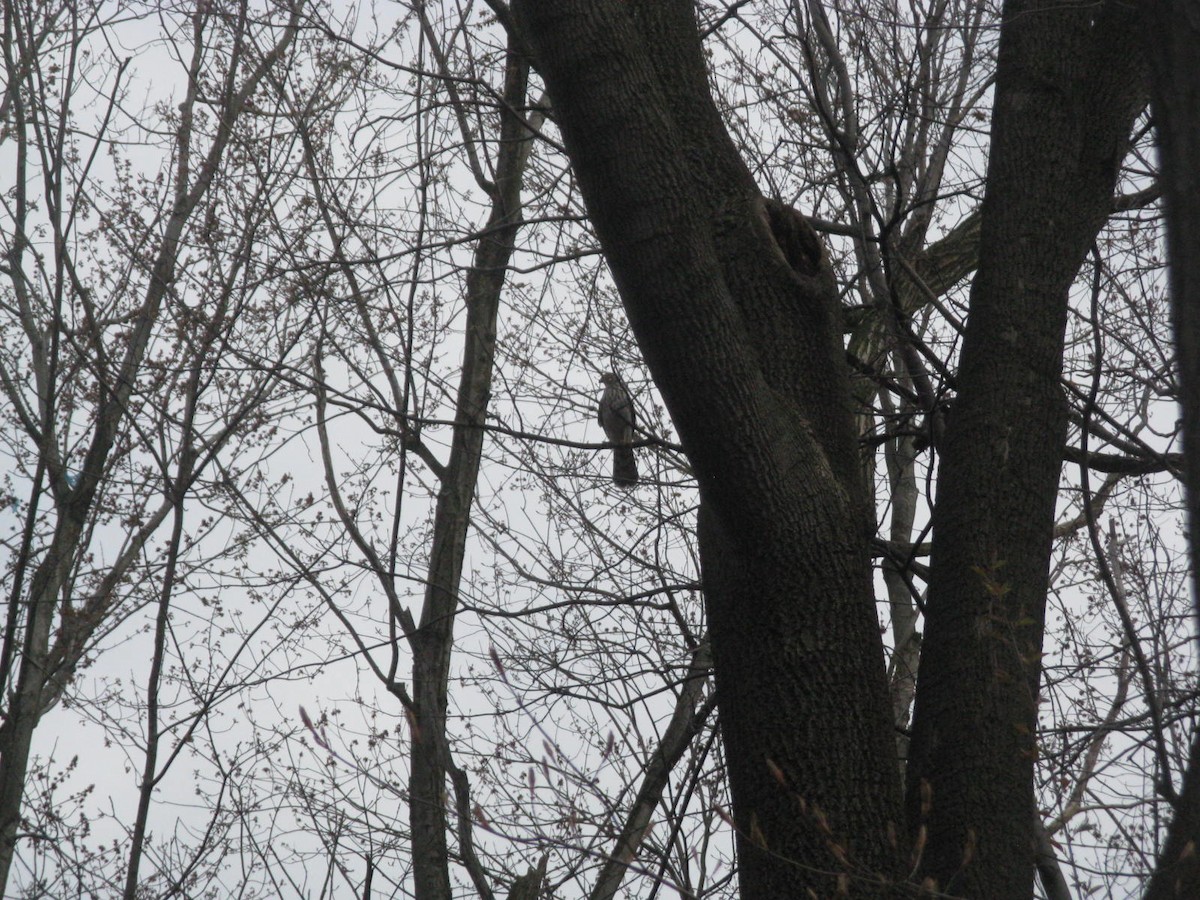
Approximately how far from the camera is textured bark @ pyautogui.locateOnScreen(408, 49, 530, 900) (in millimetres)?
4660

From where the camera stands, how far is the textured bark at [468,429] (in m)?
4.66

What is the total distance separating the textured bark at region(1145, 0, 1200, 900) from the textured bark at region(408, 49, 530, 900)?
3.44 m

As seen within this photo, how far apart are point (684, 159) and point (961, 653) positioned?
1269 mm

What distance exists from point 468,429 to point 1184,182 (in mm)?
4322

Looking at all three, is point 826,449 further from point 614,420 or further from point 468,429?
point 614,420

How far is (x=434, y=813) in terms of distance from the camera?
4293 mm

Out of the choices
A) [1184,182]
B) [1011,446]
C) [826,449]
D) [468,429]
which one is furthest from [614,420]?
[1184,182]

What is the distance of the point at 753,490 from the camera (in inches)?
95.0

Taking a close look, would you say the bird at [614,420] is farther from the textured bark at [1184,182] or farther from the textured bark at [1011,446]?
the textured bark at [1184,182]

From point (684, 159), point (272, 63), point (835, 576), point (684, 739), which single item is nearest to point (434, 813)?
point (684, 739)

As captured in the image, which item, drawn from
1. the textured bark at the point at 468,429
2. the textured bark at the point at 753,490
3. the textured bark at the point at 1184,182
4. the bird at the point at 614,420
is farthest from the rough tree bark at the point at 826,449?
the bird at the point at 614,420

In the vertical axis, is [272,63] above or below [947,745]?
above

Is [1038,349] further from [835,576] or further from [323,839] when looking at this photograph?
[323,839]

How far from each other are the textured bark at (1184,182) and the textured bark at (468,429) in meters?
3.44
